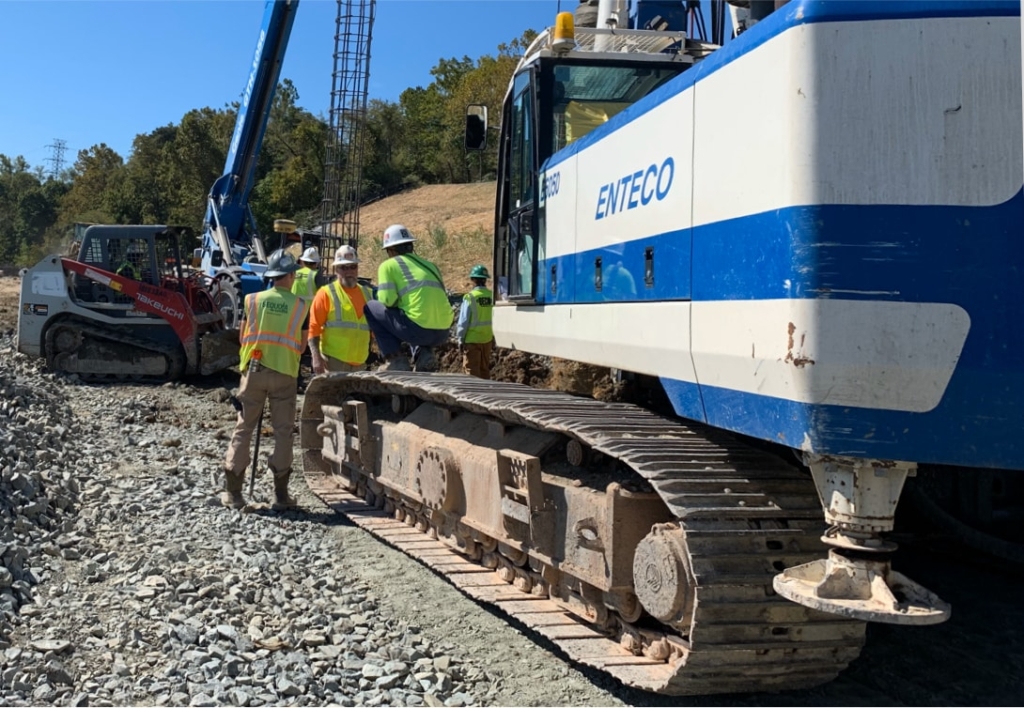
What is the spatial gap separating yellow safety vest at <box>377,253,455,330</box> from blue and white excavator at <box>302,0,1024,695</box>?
187 centimetres

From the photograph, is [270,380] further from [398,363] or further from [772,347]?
[772,347]

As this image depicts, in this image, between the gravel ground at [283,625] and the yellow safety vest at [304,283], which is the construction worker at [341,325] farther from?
the yellow safety vest at [304,283]

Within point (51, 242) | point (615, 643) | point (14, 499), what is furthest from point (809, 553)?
point (51, 242)

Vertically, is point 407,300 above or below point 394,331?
above

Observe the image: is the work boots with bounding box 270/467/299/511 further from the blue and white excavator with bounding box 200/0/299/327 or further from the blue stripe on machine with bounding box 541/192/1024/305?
the blue and white excavator with bounding box 200/0/299/327

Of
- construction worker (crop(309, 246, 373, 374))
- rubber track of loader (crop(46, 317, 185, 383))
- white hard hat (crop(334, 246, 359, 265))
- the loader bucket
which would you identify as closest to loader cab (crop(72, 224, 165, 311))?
rubber track of loader (crop(46, 317, 185, 383))

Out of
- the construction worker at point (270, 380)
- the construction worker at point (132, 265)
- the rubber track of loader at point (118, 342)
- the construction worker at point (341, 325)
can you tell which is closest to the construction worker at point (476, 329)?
the construction worker at point (341, 325)

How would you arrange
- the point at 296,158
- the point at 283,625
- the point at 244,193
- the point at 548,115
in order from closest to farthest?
the point at 283,625 < the point at 548,115 < the point at 244,193 < the point at 296,158

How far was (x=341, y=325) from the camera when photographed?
778 centimetres

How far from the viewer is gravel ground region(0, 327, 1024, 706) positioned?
3846 mm

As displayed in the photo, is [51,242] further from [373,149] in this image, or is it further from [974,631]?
[974,631]

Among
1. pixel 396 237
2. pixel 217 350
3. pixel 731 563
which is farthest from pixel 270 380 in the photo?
pixel 217 350

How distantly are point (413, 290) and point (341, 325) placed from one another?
3.39 ft

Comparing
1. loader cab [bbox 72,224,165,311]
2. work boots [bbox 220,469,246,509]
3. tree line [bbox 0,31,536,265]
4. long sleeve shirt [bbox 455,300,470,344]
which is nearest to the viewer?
work boots [bbox 220,469,246,509]
